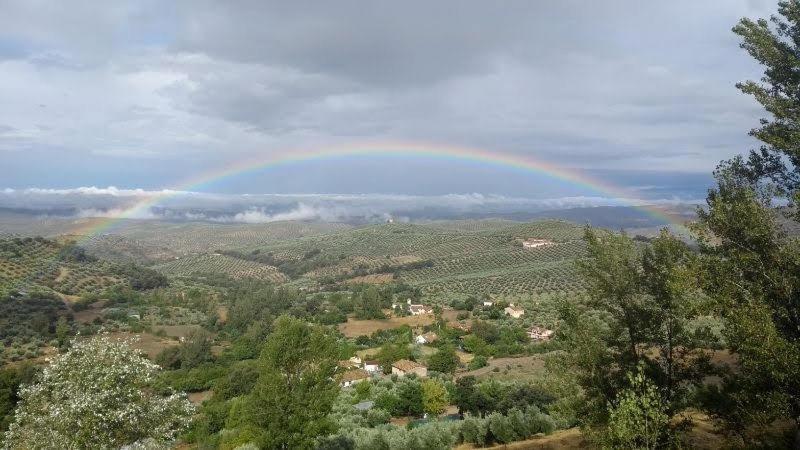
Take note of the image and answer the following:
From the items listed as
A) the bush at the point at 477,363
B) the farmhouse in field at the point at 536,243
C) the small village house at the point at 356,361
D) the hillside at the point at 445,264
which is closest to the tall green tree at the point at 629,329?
the bush at the point at 477,363

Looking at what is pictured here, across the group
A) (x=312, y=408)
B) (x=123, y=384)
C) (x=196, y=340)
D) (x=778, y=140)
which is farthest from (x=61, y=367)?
(x=196, y=340)

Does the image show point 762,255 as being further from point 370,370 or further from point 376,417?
point 370,370

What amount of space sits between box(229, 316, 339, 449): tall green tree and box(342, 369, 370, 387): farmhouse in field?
2706 cm

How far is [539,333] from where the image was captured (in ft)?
225

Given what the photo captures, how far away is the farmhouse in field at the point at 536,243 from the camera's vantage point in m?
142

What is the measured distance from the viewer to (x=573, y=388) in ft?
49.3

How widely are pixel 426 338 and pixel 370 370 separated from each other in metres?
16.5

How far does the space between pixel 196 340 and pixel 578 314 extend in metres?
62.8

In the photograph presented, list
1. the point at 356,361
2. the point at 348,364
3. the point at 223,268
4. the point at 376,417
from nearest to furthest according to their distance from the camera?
the point at 376,417 < the point at 348,364 < the point at 356,361 < the point at 223,268

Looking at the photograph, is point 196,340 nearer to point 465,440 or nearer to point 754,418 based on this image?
point 465,440

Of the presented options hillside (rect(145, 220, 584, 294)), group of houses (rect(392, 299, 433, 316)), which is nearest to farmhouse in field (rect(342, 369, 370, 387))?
group of houses (rect(392, 299, 433, 316))

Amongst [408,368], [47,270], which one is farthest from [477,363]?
[47,270]

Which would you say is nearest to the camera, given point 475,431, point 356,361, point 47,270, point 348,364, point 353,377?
point 475,431

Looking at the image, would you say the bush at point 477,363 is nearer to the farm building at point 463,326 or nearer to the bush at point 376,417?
the farm building at point 463,326
